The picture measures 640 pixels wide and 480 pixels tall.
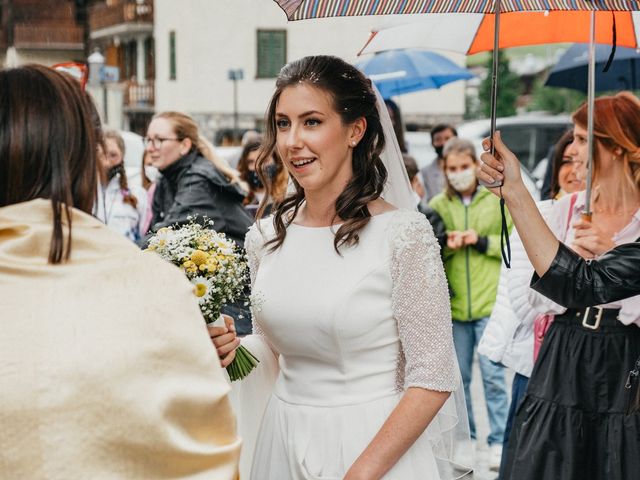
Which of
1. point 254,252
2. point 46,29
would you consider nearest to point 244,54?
point 46,29

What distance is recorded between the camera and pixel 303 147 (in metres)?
3.39

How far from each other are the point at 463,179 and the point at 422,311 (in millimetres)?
4739

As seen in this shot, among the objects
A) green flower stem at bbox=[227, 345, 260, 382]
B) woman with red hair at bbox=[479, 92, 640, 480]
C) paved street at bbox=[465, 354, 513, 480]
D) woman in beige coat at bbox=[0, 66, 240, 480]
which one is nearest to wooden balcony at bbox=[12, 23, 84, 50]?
paved street at bbox=[465, 354, 513, 480]

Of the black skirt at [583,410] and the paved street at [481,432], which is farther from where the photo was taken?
the paved street at [481,432]

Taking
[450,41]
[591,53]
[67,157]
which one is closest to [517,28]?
[450,41]

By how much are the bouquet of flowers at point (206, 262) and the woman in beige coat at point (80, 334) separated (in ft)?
2.09

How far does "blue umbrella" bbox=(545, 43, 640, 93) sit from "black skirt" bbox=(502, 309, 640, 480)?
14.1 feet

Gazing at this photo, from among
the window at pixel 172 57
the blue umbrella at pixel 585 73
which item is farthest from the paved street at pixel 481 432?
the window at pixel 172 57

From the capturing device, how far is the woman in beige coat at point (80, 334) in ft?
7.23

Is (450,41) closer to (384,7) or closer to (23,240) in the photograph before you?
(384,7)

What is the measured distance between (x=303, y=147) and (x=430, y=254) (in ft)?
1.79

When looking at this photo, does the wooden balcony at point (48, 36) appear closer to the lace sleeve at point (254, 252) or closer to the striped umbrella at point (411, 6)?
the striped umbrella at point (411, 6)

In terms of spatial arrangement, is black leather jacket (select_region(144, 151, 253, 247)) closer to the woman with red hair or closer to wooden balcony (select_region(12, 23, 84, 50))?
the woman with red hair

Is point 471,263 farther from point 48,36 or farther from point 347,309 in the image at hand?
point 48,36
